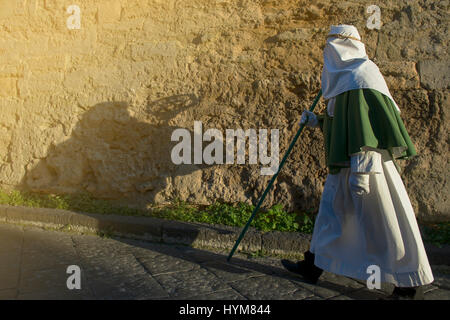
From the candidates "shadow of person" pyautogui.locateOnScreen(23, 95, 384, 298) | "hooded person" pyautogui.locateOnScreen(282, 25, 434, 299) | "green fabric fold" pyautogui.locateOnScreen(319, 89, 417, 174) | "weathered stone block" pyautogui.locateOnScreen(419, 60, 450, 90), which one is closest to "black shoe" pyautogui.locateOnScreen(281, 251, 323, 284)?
"hooded person" pyautogui.locateOnScreen(282, 25, 434, 299)

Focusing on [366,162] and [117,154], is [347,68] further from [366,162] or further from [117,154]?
[117,154]

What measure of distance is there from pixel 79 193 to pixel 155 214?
124 cm

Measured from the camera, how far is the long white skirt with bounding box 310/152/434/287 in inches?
103

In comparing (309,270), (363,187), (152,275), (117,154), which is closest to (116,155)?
(117,154)

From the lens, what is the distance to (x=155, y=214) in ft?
14.8

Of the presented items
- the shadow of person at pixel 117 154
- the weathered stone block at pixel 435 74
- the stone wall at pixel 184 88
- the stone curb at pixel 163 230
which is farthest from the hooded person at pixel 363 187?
the shadow of person at pixel 117 154

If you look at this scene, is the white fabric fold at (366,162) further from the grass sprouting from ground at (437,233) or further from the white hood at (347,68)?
the grass sprouting from ground at (437,233)

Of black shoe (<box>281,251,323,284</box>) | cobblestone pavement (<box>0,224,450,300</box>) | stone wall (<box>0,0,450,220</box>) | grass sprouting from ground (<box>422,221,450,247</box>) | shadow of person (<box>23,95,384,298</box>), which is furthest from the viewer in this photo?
shadow of person (<box>23,95,384,298</box>)

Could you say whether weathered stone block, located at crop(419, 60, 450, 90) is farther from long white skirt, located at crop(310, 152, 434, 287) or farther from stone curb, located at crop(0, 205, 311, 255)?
stone curb, located at crop(0, 205, 311, 255)

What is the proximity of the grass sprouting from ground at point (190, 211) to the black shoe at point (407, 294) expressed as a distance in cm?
132

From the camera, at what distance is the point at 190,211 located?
443cm

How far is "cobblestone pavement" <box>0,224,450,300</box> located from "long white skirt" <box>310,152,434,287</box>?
0.28 m

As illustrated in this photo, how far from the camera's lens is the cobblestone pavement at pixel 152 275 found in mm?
2748

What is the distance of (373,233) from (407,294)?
1.64ft
